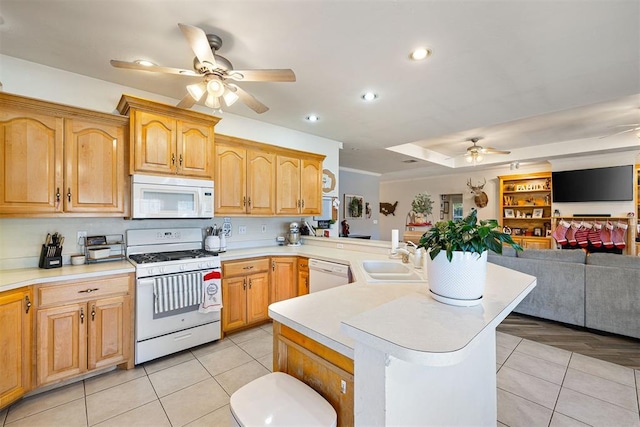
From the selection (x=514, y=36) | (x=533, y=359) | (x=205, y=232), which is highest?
(x=514, y=36)

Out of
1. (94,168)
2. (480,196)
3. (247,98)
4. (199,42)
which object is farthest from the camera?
(480,196)

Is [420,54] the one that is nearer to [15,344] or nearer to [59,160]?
[59,160]

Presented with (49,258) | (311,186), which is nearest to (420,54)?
(311,186)

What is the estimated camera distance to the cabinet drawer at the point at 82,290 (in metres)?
2.01

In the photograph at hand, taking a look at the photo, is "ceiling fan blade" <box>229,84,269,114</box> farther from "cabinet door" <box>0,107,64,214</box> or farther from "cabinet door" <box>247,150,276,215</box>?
"cabinet door" <box>0,107,64,214</box>

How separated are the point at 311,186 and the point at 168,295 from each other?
232 centimetres

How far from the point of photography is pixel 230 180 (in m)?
3.24

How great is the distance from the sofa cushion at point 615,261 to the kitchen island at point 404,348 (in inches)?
92.8

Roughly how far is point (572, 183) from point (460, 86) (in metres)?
4.85

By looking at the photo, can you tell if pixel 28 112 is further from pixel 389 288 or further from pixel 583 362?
pixel 583 362

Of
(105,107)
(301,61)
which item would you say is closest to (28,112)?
(105,107)

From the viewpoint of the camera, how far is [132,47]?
2.10 m

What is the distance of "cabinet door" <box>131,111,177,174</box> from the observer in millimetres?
2506

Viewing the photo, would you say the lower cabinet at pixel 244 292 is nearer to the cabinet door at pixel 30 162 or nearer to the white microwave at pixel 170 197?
the white microwave at pixel 170 197
